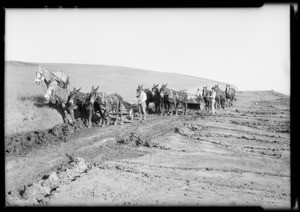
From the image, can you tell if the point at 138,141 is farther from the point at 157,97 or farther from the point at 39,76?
the point at 157,97

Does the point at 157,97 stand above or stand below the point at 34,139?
above

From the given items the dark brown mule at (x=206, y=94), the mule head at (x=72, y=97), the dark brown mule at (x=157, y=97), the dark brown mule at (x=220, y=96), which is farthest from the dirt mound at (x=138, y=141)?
the dark brown mule at (x=220, y=96)

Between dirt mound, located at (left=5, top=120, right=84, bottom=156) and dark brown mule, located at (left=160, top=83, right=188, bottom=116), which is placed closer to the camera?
dirt mound, located at (left=5, top=120, right=84, bottom=156)

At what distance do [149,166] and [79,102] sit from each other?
6741 mm

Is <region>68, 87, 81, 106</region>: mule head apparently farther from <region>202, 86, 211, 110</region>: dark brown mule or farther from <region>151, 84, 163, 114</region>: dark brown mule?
<region>202, 86, 211, 110</region>: dark brown mule

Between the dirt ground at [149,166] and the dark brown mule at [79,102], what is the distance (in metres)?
1.17

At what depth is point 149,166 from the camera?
33.9 ft

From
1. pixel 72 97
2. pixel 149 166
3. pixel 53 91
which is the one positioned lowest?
pixel 149 166

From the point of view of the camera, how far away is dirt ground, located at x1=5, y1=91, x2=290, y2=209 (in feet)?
27.5

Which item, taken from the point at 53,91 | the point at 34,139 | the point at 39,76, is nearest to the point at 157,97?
the point at 53,91

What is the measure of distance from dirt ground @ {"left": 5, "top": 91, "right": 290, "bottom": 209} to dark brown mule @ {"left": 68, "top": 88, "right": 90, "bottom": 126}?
1.17m

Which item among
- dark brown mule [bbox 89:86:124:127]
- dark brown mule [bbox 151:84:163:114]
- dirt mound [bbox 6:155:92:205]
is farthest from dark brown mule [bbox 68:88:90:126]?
dirt mound [bbox 6:155:92:205]

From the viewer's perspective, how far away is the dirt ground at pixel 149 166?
27.5ft
